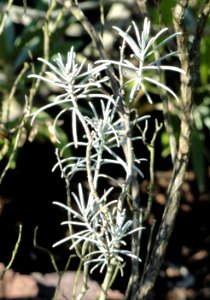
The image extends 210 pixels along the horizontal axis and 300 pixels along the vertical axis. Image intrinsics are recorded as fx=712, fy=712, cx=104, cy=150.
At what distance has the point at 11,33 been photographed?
7.43 feet

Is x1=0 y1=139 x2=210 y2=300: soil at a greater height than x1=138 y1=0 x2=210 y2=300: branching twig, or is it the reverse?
x1=138 y1=0 x2=210 y2=300: branching twig

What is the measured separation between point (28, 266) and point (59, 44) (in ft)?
2.18

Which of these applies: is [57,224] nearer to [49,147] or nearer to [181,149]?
[49,147]

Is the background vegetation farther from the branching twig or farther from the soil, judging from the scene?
the branching twig

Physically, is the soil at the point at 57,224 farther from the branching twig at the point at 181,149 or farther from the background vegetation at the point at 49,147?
the branching twig at the point at 181,149

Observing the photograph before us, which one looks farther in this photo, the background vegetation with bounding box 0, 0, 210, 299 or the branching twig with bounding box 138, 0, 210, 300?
the background vegetation with bounding box 0, 0, 210, 299

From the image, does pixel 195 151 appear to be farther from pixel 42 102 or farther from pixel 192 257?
pixel 42 102

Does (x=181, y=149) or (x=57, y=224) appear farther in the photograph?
(x=57, y=224)

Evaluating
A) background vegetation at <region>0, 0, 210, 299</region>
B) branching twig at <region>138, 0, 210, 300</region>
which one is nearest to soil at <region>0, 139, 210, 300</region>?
background vegetation at <region>0, 0, 210, 299</region>

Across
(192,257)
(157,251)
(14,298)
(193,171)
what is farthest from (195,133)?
(157,251)

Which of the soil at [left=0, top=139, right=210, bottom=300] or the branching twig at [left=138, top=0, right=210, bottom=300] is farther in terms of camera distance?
the soil at [left=0, top=139, right=210, bottom=300]

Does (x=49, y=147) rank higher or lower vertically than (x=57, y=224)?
higher

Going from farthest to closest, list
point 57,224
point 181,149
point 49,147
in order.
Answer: point 49,147 → point 57,224 → point 181,149

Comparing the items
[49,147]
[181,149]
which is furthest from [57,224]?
[181,149]
